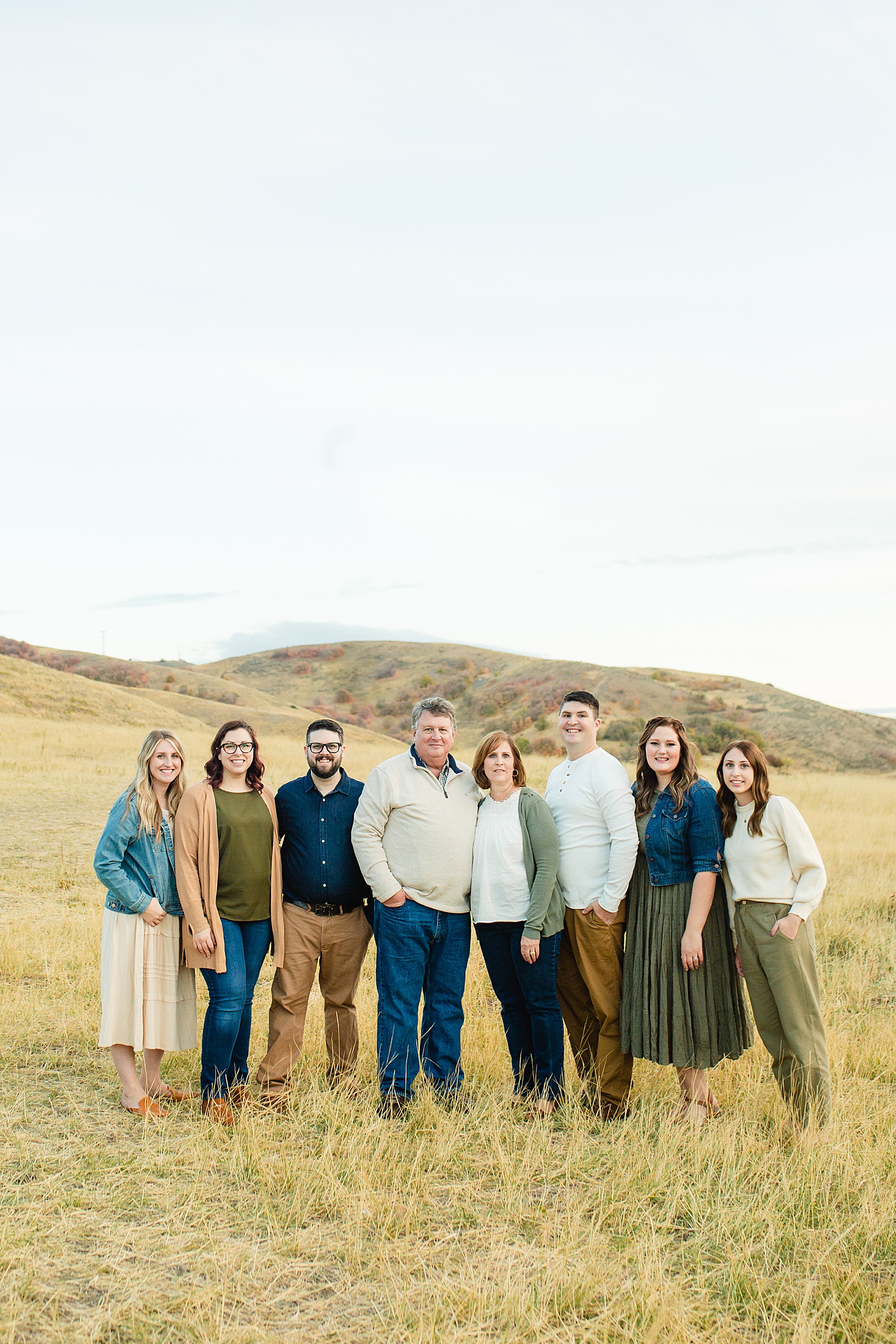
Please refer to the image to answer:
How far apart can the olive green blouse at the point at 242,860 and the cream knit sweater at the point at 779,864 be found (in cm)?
257

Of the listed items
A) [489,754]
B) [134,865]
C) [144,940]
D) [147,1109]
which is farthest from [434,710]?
[147,1109]

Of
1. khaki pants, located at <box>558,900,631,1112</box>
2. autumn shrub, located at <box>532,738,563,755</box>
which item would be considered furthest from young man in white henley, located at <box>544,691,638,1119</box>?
autumn shrub, located at <box>532,738,563,755</box>

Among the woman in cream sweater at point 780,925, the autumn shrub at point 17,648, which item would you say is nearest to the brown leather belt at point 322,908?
the woman in cream sweater at point 780,925

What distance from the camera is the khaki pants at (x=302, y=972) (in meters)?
5.39

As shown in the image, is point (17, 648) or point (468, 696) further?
point (468, 696)

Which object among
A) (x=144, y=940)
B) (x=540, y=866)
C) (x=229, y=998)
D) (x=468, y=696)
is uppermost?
(x=468, y=696)

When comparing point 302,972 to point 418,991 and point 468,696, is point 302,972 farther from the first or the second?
point 468,696

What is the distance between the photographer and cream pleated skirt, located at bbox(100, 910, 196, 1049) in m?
5.25

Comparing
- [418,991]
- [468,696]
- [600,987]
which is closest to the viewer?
[600,987]

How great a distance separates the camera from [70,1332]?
3.35 m

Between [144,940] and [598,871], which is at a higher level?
[598,871]

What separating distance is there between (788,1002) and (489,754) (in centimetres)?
201

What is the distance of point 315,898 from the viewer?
17.6 ft

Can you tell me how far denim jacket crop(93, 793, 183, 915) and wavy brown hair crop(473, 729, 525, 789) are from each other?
1779 mm
